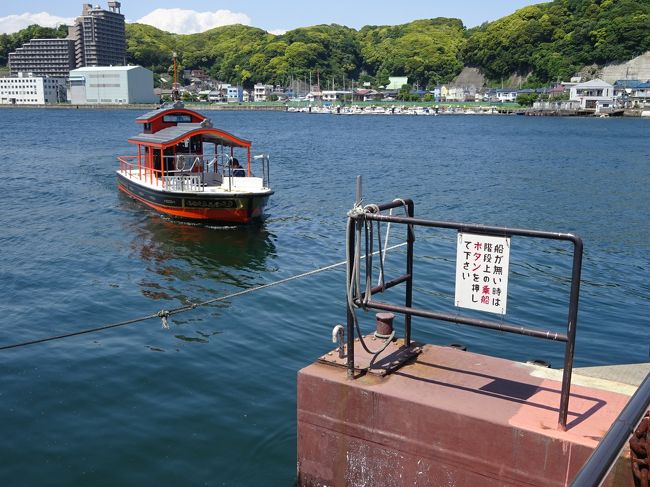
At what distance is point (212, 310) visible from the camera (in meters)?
15.4

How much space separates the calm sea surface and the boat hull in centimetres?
61

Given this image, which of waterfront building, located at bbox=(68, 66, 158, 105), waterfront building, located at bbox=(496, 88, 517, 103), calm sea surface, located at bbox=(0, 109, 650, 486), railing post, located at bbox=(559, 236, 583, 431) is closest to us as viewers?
railing post, located at bbox=(559, 236, 583, 431)

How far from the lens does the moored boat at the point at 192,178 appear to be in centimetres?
2388

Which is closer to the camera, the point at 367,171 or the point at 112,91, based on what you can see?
the point at 367,171

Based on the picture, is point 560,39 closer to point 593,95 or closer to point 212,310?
point 593,95

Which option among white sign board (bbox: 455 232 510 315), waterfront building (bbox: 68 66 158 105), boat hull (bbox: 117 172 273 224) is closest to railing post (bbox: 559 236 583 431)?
white sign board (bbox: 455 232 510 315)

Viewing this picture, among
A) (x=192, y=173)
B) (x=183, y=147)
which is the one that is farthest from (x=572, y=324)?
(x=183, y=147)

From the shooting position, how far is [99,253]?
827 inches

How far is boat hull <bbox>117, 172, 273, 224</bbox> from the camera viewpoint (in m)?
23.6

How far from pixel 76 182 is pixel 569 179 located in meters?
→ 30.6

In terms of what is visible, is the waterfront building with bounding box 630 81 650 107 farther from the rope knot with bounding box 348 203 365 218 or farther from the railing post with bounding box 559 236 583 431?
the railing post with bounding box 559 236 583 431

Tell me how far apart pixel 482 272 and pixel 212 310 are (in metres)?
10.3

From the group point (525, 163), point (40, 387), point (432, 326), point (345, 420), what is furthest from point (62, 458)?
point (525, 163)

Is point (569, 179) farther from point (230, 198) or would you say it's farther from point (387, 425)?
point (387, 425)
